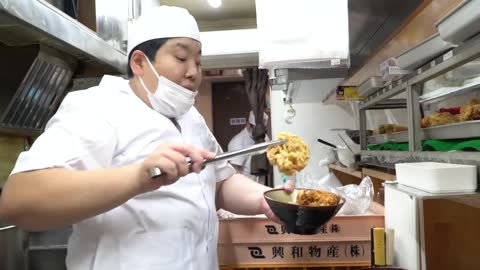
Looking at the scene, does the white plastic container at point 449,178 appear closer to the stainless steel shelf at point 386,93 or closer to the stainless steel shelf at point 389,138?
the stainless steel shelf at point 386,93

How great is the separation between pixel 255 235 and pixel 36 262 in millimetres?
1190

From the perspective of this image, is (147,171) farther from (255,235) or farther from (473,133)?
(473,133)

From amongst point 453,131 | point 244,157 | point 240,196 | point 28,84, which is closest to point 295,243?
point 240,196

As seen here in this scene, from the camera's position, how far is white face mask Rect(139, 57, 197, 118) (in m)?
1.10

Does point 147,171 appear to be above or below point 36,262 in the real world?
above

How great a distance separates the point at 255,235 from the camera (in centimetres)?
126

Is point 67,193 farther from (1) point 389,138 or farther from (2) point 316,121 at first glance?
(2) point 316,121

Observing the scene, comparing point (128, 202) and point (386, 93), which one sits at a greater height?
point (386, 93)

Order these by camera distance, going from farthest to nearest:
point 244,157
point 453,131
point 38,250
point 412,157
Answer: point 244,157
point 38,250
point 412,157
point 453,131

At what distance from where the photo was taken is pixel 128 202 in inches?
39.6

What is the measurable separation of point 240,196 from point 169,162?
57 centimetres

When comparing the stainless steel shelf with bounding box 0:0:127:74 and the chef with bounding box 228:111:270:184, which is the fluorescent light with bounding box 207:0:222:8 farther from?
the stainless steel shelf with bounding box 0:0:127:74

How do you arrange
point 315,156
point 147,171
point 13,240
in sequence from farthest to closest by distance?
point 315,156
point 13,240
point 147,171

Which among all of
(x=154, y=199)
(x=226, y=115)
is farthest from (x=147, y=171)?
(x=226, y=115)
